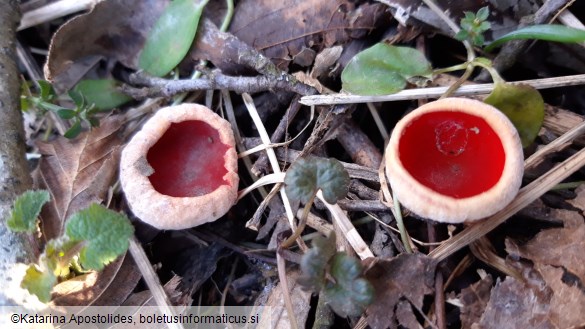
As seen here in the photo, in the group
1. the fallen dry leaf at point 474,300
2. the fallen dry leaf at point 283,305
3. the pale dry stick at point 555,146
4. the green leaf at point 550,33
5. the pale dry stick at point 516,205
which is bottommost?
the fallen dry leaf at point 283,305

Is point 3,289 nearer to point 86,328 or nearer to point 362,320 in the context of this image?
point 86,328

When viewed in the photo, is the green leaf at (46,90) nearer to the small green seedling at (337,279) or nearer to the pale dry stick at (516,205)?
the small green seedling at (337,279)

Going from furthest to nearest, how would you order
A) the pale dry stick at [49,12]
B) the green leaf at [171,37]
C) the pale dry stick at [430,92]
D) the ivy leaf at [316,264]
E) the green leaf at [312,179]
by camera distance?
the pale dry stick at [49,12] → the green leaf at [171,37] → the pale dry stick at [430,92] → the green leaf at [312,179] → the ivy leaf at [316,264]

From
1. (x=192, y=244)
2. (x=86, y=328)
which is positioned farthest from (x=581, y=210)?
(x=86, y=328)

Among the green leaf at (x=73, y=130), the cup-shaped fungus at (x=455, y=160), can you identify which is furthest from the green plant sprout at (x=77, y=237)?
the cup-shaped fungus at (x=455, y=160)

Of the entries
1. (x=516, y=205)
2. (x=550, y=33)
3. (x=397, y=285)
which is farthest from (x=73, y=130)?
(x=550, y=33)
